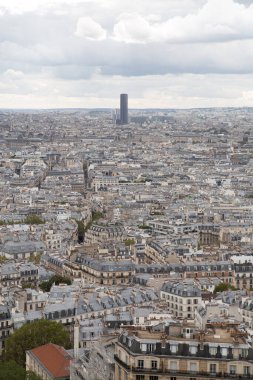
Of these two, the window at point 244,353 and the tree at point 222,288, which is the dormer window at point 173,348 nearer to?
the window at point 244,353

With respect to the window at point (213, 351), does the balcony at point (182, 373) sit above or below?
below

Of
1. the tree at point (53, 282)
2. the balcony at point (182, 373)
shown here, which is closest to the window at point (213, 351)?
the balcony at point (182, 373)

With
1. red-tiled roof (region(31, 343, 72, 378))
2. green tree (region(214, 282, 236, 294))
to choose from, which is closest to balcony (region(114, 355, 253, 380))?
red-tiled roof (region(31, 343, 72, 378))

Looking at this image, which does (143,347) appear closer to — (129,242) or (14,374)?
(14,374)

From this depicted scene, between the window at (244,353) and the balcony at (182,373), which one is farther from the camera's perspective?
the window at (244,353)

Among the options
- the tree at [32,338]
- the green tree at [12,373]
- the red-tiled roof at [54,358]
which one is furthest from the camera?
the tree at [32,338]

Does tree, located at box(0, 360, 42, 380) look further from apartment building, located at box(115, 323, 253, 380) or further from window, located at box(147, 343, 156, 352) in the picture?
window, located at box(147, 343, 156, 352)

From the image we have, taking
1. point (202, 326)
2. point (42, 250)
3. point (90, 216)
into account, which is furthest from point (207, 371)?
point (90, 216)

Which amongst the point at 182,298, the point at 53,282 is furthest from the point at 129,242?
the point at 182,298
